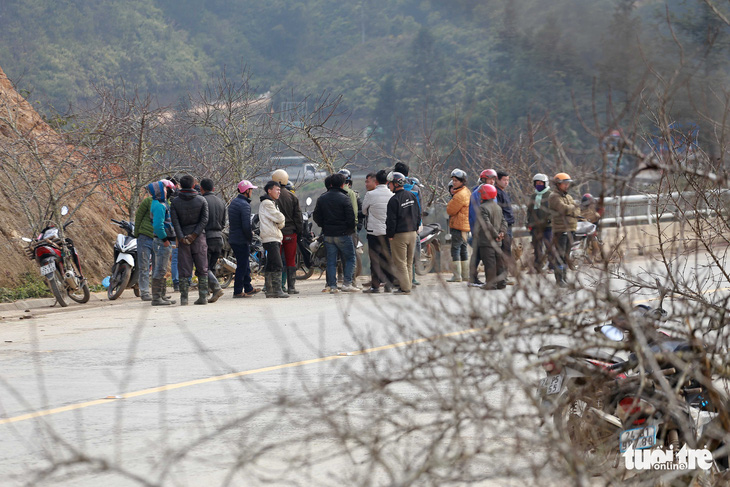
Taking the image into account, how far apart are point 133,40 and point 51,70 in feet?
42.7

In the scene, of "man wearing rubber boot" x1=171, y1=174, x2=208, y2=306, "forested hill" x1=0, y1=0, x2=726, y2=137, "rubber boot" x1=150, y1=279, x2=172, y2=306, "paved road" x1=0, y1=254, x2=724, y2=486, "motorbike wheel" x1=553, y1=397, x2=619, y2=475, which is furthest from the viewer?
"forested hill" x1=0, y1=0, x2=726, y2=137

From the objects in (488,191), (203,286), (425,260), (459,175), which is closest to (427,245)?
(425,260)

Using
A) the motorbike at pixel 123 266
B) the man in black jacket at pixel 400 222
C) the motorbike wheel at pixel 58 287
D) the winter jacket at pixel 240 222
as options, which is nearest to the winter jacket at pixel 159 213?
the motorbike at pixel 123 266

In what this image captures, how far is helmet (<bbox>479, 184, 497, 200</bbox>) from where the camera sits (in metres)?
14.7

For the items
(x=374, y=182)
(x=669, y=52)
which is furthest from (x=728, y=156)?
(x=669, y=52)

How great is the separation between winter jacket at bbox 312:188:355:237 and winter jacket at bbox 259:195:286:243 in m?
0.74

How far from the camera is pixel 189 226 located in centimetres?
1388

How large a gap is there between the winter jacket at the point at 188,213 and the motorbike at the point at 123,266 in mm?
1512

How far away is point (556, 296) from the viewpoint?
4133 mm

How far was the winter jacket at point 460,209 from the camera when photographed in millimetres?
16281

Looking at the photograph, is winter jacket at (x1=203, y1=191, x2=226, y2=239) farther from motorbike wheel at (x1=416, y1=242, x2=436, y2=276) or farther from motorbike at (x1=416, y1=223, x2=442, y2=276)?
motorbike wheel at (x1=416, y1=242, x2=436, y2=276)

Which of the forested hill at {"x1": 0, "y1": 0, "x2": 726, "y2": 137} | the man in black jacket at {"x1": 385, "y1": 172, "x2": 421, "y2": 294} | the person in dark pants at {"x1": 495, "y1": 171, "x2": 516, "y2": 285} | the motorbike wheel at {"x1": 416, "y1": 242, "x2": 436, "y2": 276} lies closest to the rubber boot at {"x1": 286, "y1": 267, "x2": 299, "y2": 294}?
the man in black jacket at {"x1": 385, "y1": 172, "x2": 421, "y2": 294}

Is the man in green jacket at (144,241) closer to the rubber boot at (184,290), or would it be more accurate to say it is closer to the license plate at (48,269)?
the rubber boot at (184,290)

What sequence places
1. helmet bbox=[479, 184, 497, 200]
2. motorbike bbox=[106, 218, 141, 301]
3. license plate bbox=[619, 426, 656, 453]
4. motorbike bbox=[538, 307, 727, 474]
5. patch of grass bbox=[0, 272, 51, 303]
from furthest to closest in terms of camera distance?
patch of grass bbox=[0, 272, 51, 303] → motorbike bbox=[106, 218, 141, 301] → helmet bbox=[479, 184, 497, 200] → license plate bbox=[619, 426, 656, 453] → motorbike bbox=[538, 307, 727, 474]
